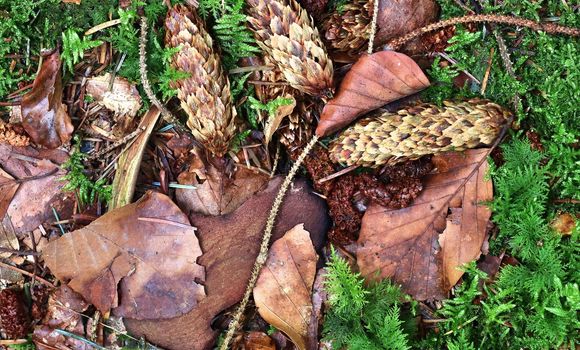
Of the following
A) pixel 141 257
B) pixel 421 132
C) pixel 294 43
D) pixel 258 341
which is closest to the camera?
pixel 294 43

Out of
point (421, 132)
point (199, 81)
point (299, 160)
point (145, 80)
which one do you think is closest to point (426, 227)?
point (421, 132)

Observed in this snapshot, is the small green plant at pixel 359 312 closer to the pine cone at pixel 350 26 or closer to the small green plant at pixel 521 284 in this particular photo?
the small green plant at pixel 521 284

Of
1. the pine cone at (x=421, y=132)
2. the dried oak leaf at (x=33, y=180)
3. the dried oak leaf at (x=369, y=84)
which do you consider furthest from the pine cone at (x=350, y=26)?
the dried oak leaf at (x=33, y=180)

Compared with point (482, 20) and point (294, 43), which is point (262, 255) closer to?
point (294, 43)

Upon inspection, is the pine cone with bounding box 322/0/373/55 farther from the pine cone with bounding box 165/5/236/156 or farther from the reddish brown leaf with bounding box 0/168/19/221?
the reddish brown leaf with bounding box 0/168/19/221

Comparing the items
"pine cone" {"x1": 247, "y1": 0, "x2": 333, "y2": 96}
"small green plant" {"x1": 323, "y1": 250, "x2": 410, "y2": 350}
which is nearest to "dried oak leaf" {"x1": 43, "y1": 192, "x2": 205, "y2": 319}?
"small green plant" {"x1": 323, "y1": 250, "x2": 410, "y2": 350}

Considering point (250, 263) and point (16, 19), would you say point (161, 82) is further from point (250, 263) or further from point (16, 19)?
point (250, 263)
